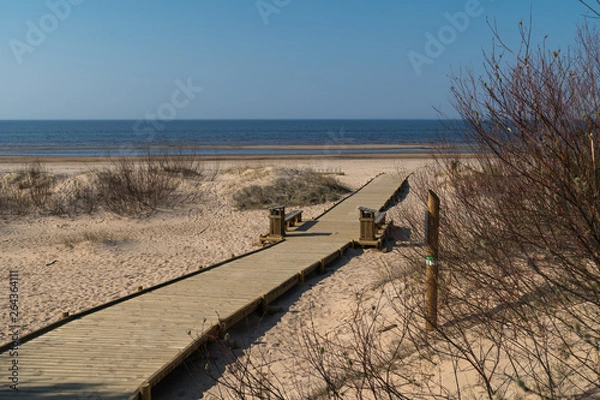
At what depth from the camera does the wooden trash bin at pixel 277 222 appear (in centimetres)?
1196

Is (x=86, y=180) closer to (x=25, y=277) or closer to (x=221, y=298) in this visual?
(x=25, y=277)

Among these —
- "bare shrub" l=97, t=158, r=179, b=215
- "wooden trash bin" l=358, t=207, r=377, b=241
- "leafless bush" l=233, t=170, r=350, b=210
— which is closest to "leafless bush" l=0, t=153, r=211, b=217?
"bare shrub" l=97, t=158, r=179, b=215

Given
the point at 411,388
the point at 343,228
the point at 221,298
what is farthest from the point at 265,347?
the point at 343,228

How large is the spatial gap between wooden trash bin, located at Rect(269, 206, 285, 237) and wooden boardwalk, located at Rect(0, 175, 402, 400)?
5.51 feet

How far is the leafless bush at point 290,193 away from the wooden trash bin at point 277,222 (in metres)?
5.19

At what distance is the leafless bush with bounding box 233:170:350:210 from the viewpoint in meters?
17.6

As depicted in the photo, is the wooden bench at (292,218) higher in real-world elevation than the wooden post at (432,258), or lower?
lower

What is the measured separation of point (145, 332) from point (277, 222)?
19.4 ft

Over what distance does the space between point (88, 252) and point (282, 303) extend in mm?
5424

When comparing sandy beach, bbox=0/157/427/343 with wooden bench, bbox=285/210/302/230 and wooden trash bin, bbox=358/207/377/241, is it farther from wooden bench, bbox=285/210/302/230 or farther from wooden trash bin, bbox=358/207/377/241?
wooden trash bin, bbox=358/207/377/241

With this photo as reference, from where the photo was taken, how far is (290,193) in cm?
1827

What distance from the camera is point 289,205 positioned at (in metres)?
17.3

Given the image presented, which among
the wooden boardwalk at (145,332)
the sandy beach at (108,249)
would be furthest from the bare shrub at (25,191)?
the wooden boardwalk at (145,332)

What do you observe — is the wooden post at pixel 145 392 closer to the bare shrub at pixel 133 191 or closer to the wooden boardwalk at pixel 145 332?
the wooden boardwalk at pixel 145 332
